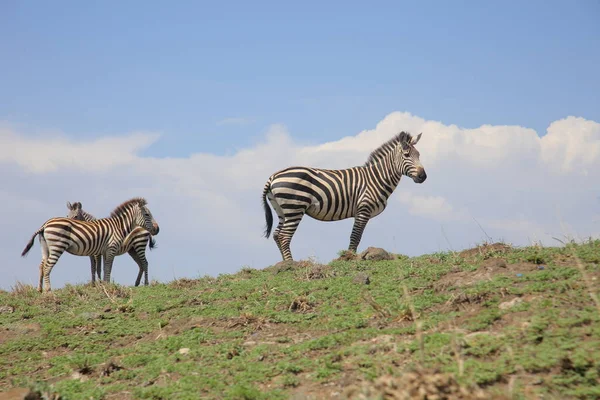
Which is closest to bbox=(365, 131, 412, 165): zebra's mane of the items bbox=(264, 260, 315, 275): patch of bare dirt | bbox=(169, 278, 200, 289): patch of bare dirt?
bbox=(264, 260, 315, 275): patch of bare dirt

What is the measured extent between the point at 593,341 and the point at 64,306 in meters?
10.1

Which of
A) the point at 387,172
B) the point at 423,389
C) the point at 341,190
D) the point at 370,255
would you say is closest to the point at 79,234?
the point at 341,190

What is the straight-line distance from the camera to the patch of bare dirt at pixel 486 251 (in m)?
10.2

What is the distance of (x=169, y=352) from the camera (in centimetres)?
833

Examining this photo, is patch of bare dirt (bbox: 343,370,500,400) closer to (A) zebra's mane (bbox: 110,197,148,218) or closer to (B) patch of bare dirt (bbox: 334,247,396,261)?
(B) patch of bare dirt (bbox: 334,247,396,261)

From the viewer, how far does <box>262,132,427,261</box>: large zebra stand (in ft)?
48.8

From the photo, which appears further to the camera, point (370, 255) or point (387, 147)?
point (387, 147)

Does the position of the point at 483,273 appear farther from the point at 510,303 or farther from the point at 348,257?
the point at 348,257

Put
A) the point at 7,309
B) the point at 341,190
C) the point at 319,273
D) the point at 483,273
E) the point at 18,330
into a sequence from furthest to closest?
the point at 341,190 → the point at 7,309 → the point at 319,273 → the point at 18,330 → the point at 483,273

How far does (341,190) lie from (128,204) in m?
8.29

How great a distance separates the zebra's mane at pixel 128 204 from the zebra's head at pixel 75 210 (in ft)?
9.53

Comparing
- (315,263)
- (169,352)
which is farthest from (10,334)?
(315,263)

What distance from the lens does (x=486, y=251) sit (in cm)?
1048

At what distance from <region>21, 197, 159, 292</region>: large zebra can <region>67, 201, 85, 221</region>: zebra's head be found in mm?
2916
